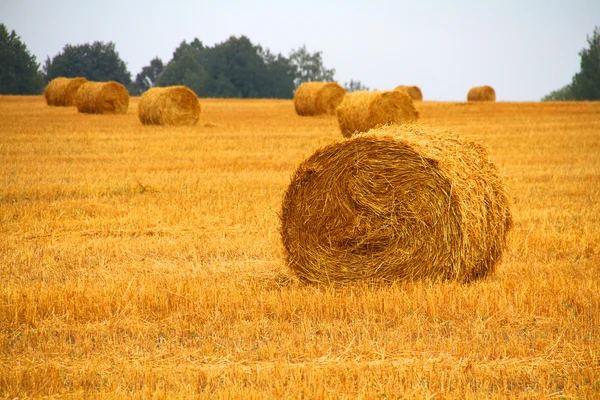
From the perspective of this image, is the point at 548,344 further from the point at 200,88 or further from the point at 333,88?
the point at 200,88

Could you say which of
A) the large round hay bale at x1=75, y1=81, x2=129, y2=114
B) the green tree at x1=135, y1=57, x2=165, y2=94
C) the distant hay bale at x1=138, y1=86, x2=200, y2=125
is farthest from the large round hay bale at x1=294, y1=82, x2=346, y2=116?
the green tree at x1=135, y1=57, x2=165, y2=94

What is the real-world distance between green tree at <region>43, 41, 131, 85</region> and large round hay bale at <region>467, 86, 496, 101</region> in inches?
1799

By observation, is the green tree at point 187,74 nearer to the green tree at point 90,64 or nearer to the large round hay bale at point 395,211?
the green tree at point 90,64

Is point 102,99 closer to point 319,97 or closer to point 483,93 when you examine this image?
point 319,97

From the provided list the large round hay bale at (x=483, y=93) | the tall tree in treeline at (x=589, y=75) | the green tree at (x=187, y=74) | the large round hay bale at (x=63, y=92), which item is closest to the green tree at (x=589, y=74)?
the tall tree in treeline at (x=589, y=75)

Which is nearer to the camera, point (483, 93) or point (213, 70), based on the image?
point (483, 93)

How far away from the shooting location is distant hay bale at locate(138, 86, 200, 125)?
907 inches

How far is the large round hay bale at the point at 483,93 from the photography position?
4200 centimetres

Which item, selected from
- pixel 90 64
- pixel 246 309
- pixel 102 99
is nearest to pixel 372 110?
pixel 246 309

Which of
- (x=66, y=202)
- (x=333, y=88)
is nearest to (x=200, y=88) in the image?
(x=333, y=88)

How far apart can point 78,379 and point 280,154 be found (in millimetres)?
11835

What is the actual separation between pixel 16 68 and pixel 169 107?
4465 cm

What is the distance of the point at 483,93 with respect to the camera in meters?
42.1

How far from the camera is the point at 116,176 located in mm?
12812
